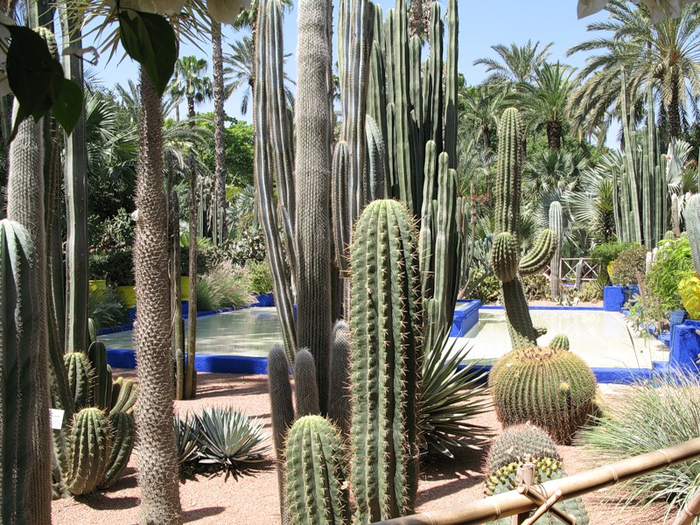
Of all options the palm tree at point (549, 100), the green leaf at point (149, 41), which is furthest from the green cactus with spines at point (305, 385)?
the palm tree at point (549, 100)

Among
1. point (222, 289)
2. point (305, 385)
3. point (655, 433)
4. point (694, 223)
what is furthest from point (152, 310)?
point (222, 289)

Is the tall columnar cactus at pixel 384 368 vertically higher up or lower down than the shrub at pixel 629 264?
lower down

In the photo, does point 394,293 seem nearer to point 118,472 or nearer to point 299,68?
point 299,68

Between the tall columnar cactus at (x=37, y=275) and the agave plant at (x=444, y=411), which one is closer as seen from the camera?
the tall columnar cactus at (x=37, y=275)

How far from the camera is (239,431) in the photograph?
5.25 meters

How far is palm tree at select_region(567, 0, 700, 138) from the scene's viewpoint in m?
21.1

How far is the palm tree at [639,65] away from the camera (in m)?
21.1

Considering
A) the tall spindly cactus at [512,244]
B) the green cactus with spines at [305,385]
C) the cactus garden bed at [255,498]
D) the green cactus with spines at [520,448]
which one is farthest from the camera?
the tall spindly cactus at [512,244]

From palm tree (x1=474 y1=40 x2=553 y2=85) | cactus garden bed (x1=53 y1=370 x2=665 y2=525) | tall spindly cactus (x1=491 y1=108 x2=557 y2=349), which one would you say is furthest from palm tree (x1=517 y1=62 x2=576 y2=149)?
cactus garden bed (x1=53 y1=370 x2=665 y2=525)

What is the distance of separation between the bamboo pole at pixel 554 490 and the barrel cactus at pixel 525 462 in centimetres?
109

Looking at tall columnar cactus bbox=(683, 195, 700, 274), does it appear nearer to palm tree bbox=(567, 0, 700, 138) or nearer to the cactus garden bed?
the cactus garden bed

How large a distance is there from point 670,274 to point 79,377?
7.63m

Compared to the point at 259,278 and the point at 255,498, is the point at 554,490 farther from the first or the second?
the point at 259,278

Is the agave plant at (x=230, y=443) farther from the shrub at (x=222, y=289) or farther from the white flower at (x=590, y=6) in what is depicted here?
the shrub at (x=222, y=289)
